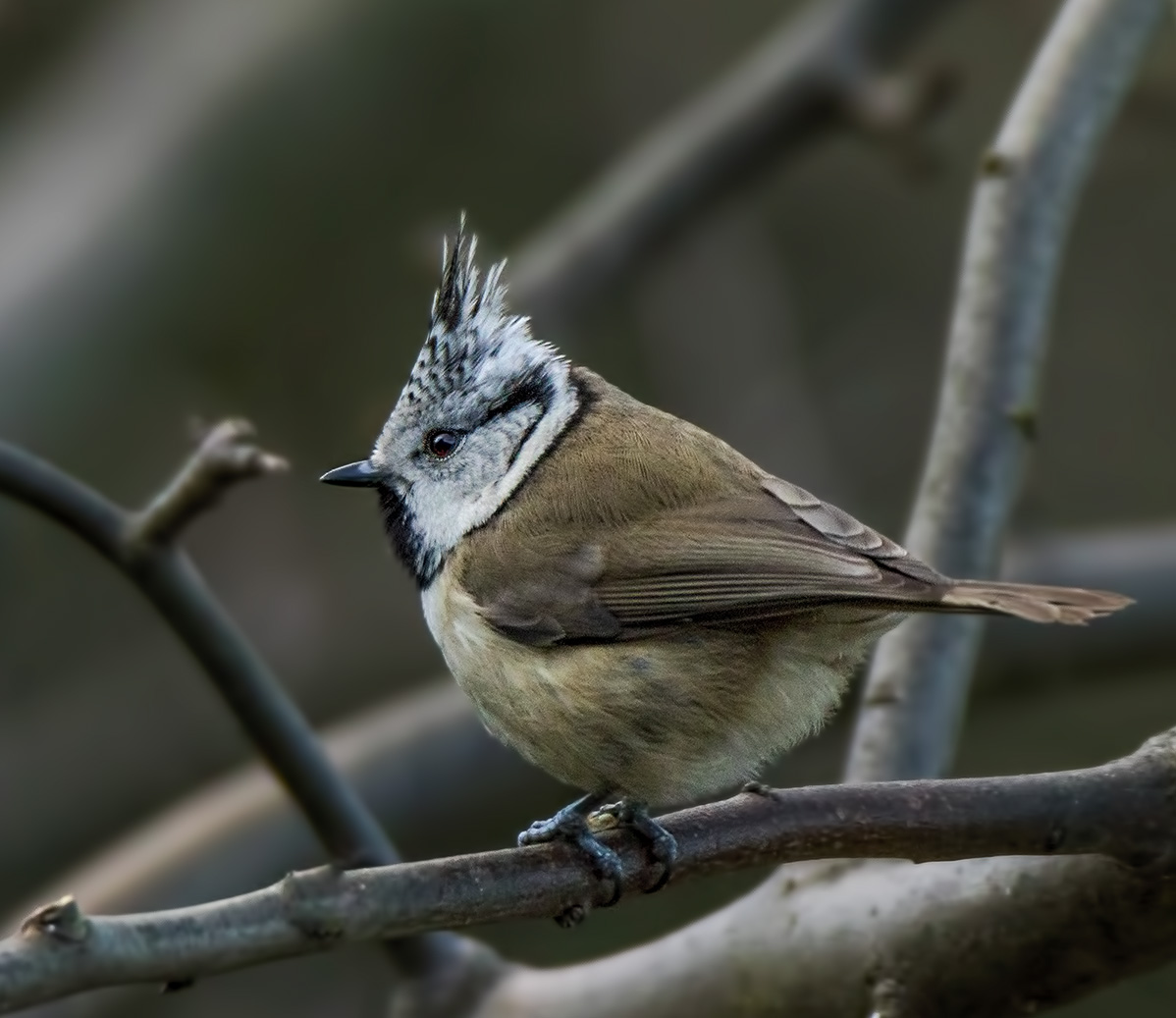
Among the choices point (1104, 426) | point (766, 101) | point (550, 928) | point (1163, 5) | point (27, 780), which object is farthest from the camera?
point (1104, 426)

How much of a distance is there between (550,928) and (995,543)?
273 centimetres

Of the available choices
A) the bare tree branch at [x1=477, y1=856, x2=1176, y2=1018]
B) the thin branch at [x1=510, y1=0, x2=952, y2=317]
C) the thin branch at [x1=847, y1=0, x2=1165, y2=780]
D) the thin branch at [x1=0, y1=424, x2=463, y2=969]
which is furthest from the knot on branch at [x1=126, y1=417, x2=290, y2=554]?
the thin branch at [x1=510, y1=0, x2=952, y2=317]

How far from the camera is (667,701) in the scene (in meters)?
2.53

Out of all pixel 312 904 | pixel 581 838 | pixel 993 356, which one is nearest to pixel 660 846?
pixel 581 838

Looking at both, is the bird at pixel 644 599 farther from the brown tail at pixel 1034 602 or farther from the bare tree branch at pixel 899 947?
the bare tree branch at pixel 899 947

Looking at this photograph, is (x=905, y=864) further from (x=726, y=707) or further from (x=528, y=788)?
(x=528, y=788)

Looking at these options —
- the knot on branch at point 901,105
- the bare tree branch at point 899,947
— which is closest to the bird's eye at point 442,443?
the bare tree branch at point 899,947

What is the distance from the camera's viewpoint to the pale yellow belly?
8.32ft

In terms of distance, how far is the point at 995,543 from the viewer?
2.95m

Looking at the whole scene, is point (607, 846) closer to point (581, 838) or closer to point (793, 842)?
point (581, 838)

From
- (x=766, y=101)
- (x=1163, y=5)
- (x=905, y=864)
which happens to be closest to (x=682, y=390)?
(x=766, y=101)

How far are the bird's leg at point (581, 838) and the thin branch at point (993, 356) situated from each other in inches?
22.5

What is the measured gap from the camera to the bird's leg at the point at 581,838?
7.00 feet

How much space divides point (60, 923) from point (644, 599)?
51.6 inches
